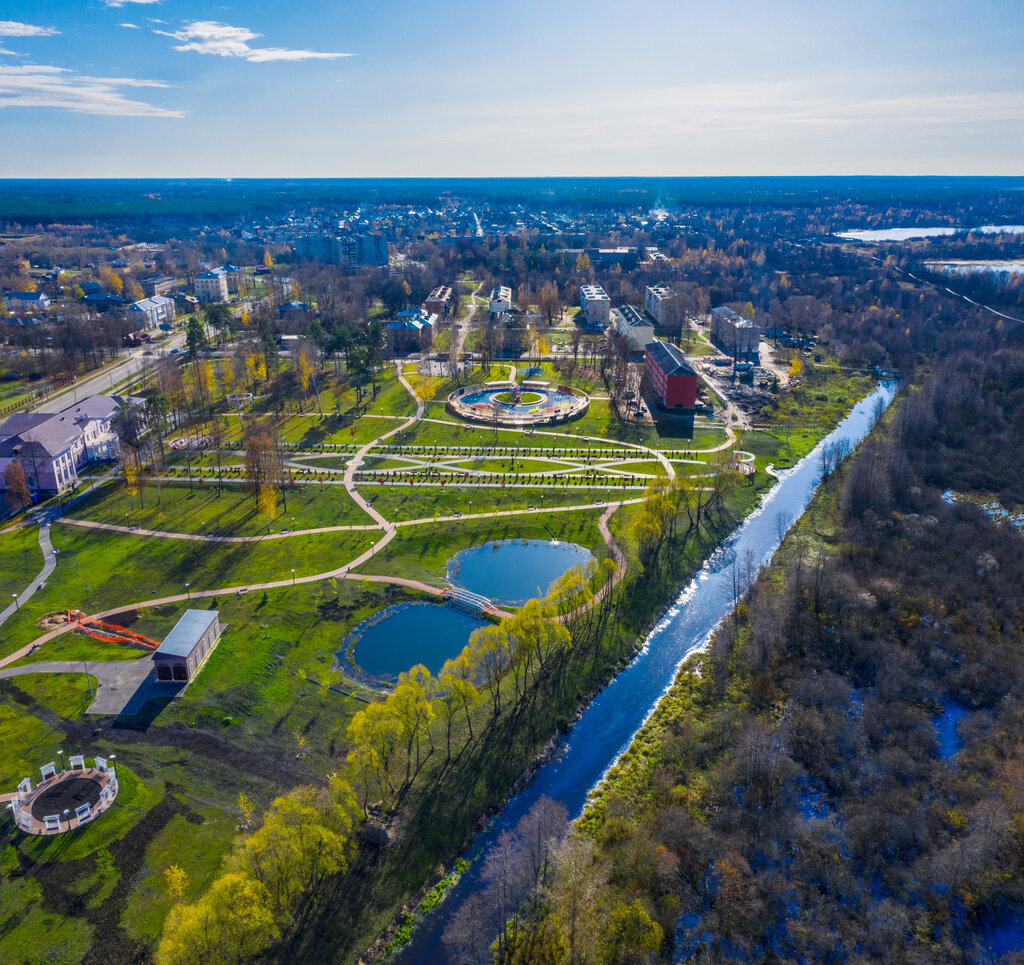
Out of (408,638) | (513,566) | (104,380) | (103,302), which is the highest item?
(103,302)

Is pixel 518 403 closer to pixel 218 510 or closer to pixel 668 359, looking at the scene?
pixel 668 359

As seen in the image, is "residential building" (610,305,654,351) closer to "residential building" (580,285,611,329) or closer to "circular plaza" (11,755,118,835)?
"residential building" (580,285,611,329)

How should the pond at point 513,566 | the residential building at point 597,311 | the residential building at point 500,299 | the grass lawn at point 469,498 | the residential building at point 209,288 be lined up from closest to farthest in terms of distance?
the pond at point 513,566
the grass lawn at point 469,498
the residential building at point 500,299
the residential building at point 597,311
the residential building at point 209,288

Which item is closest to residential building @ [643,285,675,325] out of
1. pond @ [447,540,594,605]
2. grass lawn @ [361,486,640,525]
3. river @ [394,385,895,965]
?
river @ [394,385,895,965]

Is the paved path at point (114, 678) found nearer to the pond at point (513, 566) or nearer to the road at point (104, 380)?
the pond at point (513, 566)

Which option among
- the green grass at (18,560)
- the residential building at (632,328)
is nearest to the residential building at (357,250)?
the residential building at (632,328)

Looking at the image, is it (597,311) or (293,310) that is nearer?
(293,310)

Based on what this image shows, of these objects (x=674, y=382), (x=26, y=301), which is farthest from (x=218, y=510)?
(x=26, y=301)
